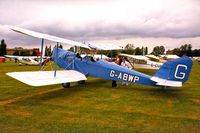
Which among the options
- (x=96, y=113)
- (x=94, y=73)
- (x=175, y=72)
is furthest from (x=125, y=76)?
(x=96, y=113)

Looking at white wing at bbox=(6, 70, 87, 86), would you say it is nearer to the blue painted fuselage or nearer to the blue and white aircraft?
the blue and white aircraft

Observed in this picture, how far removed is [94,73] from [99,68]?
1.38 feet

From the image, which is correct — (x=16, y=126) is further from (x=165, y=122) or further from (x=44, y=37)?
(x=44, y=37)

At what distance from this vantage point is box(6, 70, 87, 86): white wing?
8.67m

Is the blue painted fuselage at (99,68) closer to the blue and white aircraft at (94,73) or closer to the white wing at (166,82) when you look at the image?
the blue and white aircraft at (94,73)

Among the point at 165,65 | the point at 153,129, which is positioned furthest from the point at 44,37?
the point at 153,129

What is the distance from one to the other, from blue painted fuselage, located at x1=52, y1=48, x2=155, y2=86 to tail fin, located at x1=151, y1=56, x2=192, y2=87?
0.83m

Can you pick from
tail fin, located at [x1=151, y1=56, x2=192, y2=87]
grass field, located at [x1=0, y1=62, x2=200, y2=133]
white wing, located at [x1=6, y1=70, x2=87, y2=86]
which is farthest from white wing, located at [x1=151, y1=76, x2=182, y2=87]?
white wing, located at [x1=6, y1=70, x2=87, y2=86]

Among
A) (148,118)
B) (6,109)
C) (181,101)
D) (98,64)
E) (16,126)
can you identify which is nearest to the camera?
(16,126)

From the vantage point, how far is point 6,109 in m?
7.45

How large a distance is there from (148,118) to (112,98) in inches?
123

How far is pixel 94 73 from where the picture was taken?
12914 mm

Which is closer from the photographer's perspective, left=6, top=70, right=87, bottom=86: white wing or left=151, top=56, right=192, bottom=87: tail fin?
left=6, top=70, right=87, bottom=86: white wing

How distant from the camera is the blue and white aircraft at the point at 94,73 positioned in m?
9.63
